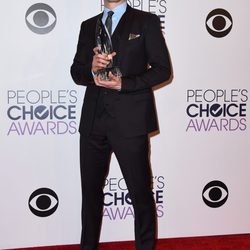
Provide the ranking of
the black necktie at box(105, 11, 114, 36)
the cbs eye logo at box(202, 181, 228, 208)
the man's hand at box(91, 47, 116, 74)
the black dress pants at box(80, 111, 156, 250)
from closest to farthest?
the man's hand at box(91, 47, 116, 74), the black necktie at box(105, 11, 114, 36), the black dress pants at box(80, 111, 156, 250), the cbs eye logo at box(202, 181, 228, 208)

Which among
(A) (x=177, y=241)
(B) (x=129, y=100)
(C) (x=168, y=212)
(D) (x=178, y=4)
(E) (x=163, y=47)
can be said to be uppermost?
(D) (x=178, y=4)

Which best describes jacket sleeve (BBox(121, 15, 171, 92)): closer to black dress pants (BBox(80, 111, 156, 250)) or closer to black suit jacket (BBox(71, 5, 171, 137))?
black suit jacket (BBox(71, 5, 171, 137))

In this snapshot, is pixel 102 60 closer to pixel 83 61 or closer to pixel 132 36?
pixel 132 36

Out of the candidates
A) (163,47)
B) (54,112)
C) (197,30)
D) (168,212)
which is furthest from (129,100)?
(168,212)

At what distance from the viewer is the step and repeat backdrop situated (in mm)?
2527

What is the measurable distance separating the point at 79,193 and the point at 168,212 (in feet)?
2.25

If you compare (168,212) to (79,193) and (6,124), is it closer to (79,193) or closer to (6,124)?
(79,193)

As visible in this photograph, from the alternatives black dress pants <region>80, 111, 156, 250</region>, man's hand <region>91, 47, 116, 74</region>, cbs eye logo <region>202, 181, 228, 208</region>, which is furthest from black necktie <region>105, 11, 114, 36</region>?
cbs eye logo <region>202, 181, 228, 208</region>

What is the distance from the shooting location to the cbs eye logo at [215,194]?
2.82 meters

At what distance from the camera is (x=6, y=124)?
255 cm

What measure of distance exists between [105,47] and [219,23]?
119 cm

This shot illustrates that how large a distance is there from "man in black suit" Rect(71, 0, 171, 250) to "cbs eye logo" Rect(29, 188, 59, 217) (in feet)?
2.01

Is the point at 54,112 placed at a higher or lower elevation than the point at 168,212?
higher

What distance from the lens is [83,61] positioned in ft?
7.16
